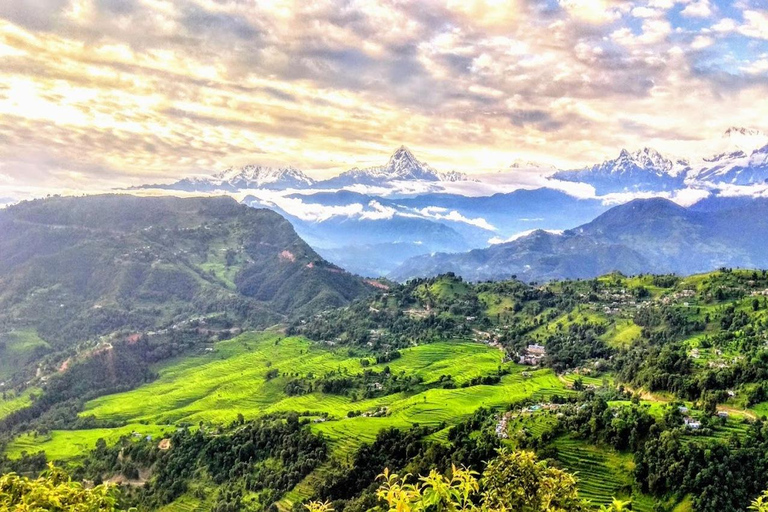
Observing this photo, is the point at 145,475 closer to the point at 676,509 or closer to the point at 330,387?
the point at 330,387

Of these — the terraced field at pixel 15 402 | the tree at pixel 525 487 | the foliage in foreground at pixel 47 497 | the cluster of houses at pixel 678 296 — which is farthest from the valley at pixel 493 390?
the foliage in foreground at pixel 47 497

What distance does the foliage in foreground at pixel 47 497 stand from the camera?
55.3 ft

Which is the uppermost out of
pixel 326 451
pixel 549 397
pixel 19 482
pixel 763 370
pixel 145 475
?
pixel 19 482

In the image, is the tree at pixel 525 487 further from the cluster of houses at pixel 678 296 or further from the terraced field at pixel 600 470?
the cluster of houses at pixel 678 296

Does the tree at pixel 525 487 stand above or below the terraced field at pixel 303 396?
above

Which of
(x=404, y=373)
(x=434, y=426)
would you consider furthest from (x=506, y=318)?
(x=434, y=426)

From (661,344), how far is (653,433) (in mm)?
67134

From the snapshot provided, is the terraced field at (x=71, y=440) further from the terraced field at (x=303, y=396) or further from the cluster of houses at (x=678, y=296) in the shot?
the cluster of houses at (x=678, y=296)

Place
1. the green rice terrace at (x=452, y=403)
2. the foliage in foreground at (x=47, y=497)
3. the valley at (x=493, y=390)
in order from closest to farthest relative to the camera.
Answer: the foliage in foreground at (x=47, y=497) < the green rice terrace at (x=452, y=403) < the valley at (x=493, y=390)

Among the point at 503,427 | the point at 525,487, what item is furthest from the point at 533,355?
the point at 525,487

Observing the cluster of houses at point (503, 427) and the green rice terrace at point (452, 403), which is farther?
the cluster of houses at point (503, 427)

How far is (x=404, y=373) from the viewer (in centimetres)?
13712

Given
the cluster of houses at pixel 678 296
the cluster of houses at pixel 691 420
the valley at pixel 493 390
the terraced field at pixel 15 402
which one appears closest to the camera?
the cluster of houses at pixel 691 420

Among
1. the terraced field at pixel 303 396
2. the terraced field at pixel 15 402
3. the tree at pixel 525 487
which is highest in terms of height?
the tree at pixel 525 487
